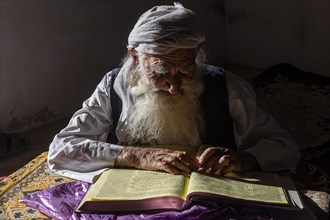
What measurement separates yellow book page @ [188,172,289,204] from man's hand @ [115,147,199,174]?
0.30 ft

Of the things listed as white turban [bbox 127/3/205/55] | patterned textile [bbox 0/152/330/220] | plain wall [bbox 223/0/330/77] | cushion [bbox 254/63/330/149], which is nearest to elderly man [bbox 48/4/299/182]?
white turban [bbox 127/3/205/55]

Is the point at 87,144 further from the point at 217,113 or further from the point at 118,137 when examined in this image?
the point at 217,113

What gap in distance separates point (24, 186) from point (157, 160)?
2.75 ft

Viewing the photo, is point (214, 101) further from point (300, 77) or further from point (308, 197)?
point (300, 77)

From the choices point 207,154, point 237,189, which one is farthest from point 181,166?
point 237,189

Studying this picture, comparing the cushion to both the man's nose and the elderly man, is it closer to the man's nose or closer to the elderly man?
the elderly man

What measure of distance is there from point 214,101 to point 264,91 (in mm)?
2568

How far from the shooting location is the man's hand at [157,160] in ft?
8.16

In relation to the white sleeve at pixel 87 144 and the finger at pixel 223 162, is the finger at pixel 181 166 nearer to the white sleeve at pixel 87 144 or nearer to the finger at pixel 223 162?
the finger at pixel 223 162

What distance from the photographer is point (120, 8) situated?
17.5 ft

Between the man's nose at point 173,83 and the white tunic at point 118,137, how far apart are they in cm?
31

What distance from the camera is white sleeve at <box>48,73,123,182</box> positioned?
273 centimetres

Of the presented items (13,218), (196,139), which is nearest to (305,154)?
(196,139)

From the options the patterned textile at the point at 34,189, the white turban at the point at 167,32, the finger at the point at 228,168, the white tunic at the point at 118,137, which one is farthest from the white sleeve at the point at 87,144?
the finger at the point at 228,168
